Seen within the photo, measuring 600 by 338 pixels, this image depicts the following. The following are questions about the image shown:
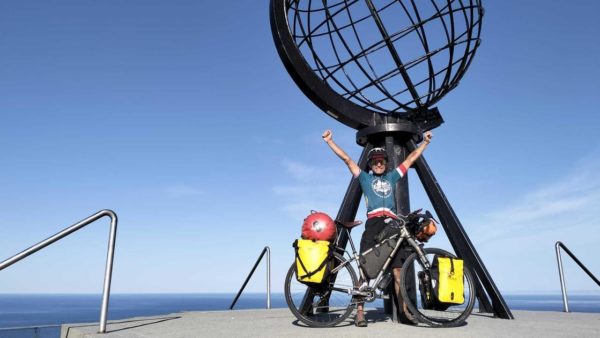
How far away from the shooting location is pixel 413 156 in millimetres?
4566

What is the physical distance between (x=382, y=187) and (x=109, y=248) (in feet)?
9.64

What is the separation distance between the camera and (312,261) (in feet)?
11.5

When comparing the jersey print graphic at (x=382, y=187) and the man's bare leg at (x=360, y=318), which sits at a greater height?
the jersey print graphic at (x=382, y=187)

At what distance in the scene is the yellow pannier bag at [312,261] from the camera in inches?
138

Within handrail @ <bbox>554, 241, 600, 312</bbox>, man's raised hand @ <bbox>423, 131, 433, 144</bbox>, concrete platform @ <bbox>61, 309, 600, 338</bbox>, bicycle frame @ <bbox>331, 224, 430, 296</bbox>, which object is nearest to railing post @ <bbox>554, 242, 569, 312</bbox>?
handrail @ <bbox>554, 241, 600, 312</bbox>

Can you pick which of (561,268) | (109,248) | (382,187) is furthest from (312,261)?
(561,268)

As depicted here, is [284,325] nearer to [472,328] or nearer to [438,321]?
[438,321]

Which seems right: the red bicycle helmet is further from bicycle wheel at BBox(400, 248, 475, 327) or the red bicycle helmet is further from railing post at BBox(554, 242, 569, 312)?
railing post at BBox(554, 242, 569, 312)

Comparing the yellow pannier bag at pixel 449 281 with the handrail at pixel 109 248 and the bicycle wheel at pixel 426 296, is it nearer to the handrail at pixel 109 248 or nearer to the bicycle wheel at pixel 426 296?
the bicycle wheel at pixel 426 296

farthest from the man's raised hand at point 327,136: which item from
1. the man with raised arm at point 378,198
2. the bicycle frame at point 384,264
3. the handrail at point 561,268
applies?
the handrail at point 561,268

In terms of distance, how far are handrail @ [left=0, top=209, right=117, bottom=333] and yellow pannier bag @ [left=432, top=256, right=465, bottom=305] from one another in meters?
3.10

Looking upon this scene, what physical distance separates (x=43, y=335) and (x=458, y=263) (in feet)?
14.3

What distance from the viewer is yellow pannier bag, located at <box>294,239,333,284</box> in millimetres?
3502

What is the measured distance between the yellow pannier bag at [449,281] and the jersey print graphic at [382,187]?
0.91 metres
